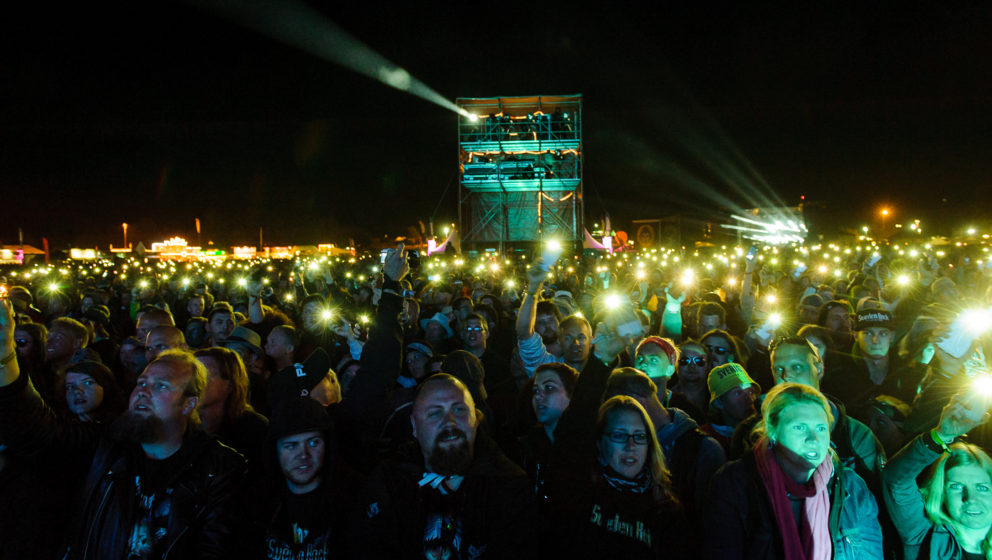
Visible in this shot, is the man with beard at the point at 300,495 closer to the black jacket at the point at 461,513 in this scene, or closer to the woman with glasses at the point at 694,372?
the black jacket at the point at 461,513

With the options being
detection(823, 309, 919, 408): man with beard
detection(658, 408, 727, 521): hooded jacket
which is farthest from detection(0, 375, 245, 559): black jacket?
detection(823, 309, 919, 408): man with beard

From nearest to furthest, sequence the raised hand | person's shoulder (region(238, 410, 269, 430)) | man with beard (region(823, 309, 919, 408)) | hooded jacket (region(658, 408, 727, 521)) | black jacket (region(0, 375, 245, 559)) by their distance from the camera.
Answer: black jacket (region(0, 375, 245, 559)) < hooded jacket (region(658, 408, 727, 521)) < person's shoulder (region(238, 410, 269, 430)) < the raised hand < man with beard (region(823, 309, 919, 408))

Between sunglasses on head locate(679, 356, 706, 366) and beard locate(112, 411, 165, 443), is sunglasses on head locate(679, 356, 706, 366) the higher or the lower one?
the lower one

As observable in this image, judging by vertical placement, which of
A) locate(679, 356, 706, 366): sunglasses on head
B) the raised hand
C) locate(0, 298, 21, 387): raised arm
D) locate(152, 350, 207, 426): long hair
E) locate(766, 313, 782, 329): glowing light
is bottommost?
locate(679, 356, 706, 366): sunglasses on head

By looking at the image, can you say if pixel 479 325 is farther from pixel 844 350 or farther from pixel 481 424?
pixel 844 350

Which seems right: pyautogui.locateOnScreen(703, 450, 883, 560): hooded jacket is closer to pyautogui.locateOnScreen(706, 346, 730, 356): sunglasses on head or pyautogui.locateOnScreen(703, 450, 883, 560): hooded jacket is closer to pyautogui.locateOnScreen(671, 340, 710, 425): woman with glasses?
pyautogui.locateOnScreen(671, 340, 710, 425): woman with glasses

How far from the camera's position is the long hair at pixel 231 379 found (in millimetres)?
2988

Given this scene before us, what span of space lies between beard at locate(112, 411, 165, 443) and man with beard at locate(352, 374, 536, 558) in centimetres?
101

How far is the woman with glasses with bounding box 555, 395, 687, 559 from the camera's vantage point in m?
2.20

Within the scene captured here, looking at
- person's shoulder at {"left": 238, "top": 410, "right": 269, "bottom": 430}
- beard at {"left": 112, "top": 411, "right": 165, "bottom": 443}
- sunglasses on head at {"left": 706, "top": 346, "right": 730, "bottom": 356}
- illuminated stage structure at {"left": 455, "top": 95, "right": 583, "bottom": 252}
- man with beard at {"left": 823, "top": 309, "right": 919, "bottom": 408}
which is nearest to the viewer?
beard at {"left": 112, "top": 411, "right": 165, "bottom": 443}

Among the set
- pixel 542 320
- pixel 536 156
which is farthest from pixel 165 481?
pixel 536 156

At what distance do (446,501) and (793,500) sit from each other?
1.60 metres

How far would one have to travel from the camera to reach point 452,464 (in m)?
2.32

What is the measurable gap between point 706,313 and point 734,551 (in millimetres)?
4161
